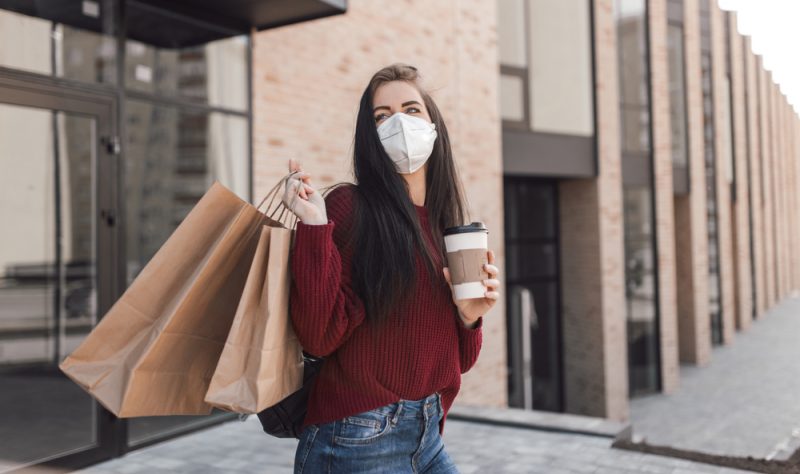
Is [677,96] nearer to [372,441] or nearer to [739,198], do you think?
[739,198]

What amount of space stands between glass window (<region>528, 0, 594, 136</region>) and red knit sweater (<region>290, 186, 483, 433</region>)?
10.1m

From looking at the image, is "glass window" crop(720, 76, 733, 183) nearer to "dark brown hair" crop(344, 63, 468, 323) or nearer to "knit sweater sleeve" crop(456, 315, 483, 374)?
"dark brown hair" crop(344, 63, 468, 323)

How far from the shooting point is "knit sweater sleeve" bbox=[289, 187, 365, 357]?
1.71 m

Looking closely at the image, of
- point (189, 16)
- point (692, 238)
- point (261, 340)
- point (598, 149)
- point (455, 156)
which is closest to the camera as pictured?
point (261, 340)

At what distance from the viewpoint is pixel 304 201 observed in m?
1.75

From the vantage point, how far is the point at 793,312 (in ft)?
100

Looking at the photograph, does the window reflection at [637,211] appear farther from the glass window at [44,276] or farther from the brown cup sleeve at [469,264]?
the brown cup sleeve at [469,264]

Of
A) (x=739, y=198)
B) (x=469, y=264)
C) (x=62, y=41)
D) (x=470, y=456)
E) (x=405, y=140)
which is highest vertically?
(x=62, y=41)

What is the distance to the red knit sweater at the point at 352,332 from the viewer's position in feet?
5.62

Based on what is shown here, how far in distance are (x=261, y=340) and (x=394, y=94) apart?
0.88 m

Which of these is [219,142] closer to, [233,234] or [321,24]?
[321,24]

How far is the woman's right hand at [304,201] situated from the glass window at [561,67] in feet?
33.5

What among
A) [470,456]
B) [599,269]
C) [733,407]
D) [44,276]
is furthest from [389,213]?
[733,407]

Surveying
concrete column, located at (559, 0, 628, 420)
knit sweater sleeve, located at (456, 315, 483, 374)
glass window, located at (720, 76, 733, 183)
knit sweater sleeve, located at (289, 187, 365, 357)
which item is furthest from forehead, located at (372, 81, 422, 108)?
glass window, located at (720, 76, 733, 183)
